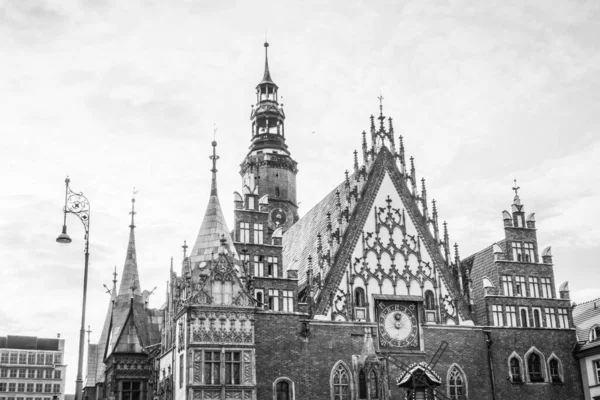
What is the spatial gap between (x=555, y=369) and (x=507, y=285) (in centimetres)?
547

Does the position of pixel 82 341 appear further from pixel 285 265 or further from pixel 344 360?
pixel 285 265

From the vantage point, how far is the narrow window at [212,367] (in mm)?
37469

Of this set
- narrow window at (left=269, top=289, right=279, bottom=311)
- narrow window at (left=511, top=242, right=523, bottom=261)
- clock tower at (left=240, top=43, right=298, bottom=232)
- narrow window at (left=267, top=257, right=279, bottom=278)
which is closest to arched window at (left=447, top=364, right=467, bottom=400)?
narrow window at (left=511, top=242, right=523, bottom=261)

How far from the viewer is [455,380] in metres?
42.5

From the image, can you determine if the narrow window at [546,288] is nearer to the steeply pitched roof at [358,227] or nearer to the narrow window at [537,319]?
the narrow window at [537,319]

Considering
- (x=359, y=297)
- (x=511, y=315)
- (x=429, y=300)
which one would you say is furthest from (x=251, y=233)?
(x=511, y=315)

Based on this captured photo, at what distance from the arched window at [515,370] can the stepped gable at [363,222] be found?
345cm

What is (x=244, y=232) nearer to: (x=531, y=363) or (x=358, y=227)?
(x=358, y=227)

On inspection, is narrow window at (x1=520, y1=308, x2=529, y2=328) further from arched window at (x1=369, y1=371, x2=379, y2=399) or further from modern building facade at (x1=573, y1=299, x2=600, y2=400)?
arched window at (x1=369, y1=371, x2=379, y2=399)

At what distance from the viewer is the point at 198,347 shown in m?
37.8

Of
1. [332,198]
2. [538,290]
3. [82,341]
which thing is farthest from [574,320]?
[82,341]

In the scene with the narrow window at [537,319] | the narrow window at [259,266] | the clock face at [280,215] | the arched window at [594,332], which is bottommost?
the arched window at [594,332]

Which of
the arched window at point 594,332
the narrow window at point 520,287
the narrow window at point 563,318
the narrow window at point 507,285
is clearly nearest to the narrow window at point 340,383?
the narrow window at point 507,285

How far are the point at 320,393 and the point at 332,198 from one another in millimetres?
13932
